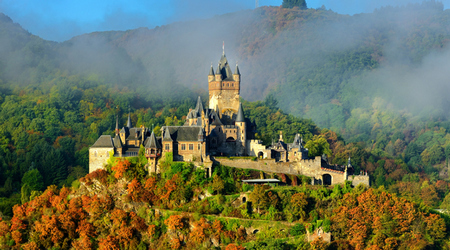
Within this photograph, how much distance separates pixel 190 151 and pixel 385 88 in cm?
12232

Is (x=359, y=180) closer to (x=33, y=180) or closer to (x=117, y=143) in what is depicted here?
(x=117, y=143)

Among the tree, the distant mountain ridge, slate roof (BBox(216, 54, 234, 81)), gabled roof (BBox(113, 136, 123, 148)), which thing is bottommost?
the tree

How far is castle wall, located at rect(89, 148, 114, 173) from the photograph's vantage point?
65375mm

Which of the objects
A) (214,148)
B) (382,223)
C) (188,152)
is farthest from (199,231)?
(382,223)

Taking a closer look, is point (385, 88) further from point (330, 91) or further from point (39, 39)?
point (39, 39)

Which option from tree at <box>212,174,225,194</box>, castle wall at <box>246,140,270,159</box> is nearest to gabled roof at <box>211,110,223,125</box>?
castle wall at <box>246,140,270,159</box>

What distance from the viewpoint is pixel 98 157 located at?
65688 millimetres

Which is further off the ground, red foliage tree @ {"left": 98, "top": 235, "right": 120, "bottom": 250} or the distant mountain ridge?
the distant mountain ridge

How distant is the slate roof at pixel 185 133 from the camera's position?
64312mm

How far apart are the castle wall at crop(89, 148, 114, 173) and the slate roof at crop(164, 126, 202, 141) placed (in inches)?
249

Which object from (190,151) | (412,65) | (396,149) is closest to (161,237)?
(190,151)

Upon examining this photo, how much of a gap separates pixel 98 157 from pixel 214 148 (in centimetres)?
1162

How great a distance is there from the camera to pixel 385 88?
17675cm

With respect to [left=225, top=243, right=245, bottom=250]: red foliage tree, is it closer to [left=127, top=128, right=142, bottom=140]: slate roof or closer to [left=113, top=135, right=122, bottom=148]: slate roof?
[left=113, top=135, right=122, bottom=148]: slate roof
